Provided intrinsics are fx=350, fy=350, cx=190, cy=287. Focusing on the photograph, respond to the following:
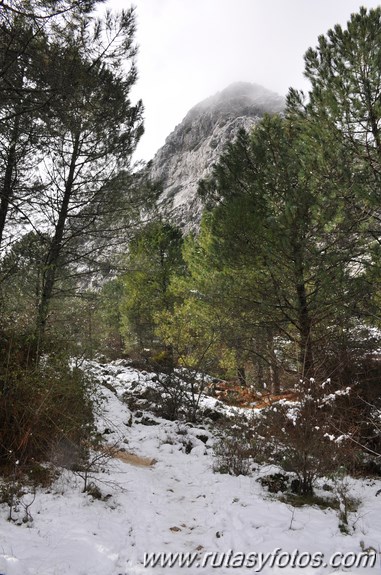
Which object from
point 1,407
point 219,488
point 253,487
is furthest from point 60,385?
point 253,487

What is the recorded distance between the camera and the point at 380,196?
218 inches

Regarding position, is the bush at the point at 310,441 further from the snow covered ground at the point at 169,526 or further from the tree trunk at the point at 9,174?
the tree trunk at the point at 9,174

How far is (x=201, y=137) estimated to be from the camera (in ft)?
317

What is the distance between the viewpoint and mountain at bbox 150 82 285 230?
79500mm

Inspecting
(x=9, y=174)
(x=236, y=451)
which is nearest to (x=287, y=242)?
(x=236, y=451)

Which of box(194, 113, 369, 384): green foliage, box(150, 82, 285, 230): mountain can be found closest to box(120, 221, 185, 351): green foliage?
box(194, 113, 369, 384): green foliage

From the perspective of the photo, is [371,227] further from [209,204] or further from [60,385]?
[60,385]

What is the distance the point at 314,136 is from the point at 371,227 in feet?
6.74

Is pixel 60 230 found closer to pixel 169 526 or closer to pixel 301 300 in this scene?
pixel 301 300

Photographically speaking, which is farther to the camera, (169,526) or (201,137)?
(201,137)

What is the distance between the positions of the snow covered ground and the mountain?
6326 cm

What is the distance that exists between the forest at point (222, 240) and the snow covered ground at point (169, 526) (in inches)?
28.8

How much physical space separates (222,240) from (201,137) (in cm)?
9624

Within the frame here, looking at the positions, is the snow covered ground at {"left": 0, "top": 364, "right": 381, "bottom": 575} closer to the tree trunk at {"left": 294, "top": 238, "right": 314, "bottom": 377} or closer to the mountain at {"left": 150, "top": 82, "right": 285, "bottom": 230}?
the tree trunk at {"left": 294, "top": 238, "right": 314, "bottom": 377}
